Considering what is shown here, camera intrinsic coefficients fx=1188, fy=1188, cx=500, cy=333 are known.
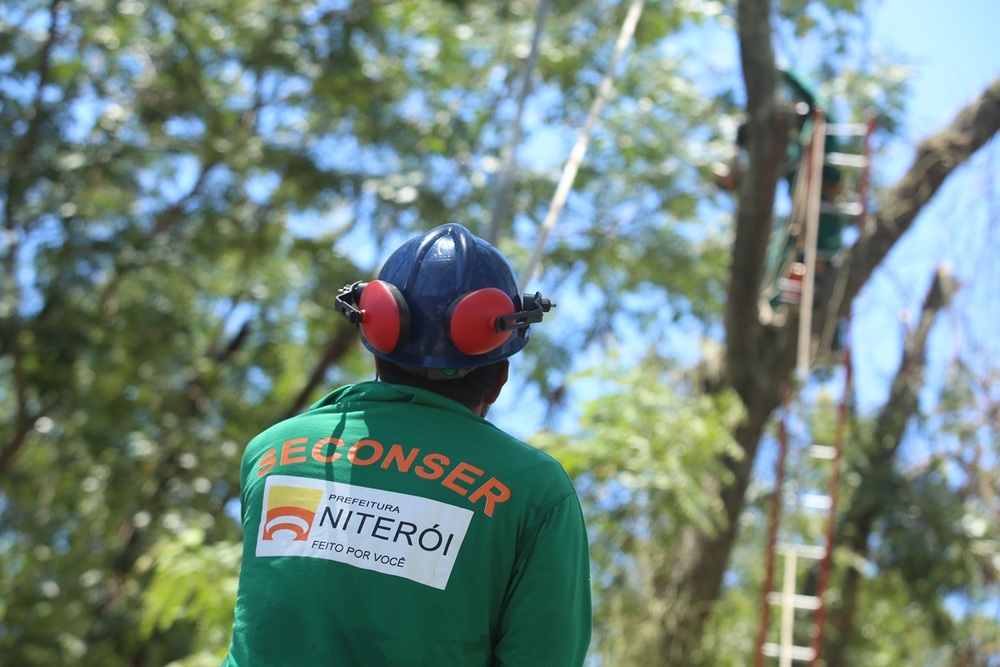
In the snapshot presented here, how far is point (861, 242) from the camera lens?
7.12m

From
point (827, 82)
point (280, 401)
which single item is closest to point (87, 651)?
point (280, 401)

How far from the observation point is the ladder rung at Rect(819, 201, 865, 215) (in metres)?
6.93

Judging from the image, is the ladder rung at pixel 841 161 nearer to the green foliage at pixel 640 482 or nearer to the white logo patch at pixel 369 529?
the green foliage at pixel 640 482

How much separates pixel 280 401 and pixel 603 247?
9.77 feet

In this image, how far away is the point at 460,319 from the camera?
1.61 m

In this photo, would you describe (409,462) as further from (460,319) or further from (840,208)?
(840,208)

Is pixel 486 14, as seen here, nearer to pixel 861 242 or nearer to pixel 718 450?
pixel 861 242

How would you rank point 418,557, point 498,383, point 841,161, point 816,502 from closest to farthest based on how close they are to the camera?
point 418,557 < point 498,383 < point 841,161 < point 816,502

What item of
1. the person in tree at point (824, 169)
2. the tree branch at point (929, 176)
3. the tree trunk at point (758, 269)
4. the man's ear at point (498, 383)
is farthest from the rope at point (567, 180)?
the tree branch at point (929, 176)

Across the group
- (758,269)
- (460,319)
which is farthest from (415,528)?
(758,269)

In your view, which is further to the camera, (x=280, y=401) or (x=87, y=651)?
(x=280, y=401)

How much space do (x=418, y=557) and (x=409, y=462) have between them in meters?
0.12

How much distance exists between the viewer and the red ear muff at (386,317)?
164 centimetres

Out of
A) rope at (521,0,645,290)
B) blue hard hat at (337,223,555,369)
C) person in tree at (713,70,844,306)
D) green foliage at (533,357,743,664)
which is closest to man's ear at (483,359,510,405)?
blue hard hat at (337,223,555,369)
